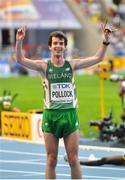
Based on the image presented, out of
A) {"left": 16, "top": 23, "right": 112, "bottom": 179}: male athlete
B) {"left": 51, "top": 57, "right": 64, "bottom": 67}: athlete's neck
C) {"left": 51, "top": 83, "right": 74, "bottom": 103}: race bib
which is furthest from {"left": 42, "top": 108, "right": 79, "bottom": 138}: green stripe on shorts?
{"left": 51, "top": 57, "right": 64, "bottom": 67}: athlete's neck

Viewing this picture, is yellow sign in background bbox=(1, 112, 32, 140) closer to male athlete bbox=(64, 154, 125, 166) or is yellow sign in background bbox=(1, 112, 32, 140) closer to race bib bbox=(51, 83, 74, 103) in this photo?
male athlete bbox=(64, 154, 125, 166)

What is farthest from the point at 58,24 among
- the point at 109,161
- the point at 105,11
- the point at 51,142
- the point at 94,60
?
the point at 51,142

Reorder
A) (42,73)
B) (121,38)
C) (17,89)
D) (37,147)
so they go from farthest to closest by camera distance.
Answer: (121,38) → (17,89) → (37,147) → (42,73)

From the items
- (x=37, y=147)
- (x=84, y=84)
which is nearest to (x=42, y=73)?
(x=37, y=147)

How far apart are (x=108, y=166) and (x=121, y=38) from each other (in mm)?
35530

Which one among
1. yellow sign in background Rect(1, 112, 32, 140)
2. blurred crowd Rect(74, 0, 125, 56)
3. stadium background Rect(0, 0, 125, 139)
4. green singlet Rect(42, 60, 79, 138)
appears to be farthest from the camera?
blurred crowd Rect(74, 0, 125, 56)

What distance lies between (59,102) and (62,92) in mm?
109

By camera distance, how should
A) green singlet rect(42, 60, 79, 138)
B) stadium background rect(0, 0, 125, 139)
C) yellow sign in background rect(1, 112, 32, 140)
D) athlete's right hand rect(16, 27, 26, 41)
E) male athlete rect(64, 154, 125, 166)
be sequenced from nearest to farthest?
athlete's right hand rect(16, 27, 26, 41)
green singlet rect(42, 60, 79, 138)
male athlete rect(64, 154, 125, 166)
yellow sign in background rect(1, 112, 32, 140)
stadium background rect(0, 0, 125, 139)

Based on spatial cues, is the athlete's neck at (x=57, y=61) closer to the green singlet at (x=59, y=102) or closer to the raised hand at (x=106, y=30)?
the green singlet at (x=59, y=102)

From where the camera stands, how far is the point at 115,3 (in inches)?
1971

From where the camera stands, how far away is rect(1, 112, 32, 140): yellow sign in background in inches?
579

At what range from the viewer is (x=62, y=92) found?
8164mm

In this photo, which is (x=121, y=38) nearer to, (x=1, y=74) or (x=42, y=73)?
(x=1, y=74)

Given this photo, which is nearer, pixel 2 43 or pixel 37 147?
pixel 37 147
